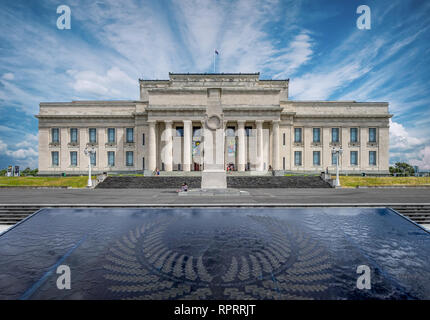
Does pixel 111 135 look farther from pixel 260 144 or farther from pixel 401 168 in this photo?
pixel 401 168

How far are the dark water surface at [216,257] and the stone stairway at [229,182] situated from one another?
68.2 feet

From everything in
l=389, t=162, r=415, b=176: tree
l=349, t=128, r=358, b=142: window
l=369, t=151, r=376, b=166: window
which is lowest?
l=389, t=162, r=415, b=176: tree

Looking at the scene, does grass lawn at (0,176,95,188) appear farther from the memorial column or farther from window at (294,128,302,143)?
window at (294,128,302,143)

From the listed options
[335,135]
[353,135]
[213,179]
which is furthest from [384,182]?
[213,179]

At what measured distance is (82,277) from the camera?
15.2 feet

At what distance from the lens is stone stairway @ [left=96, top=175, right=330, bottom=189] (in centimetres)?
2931

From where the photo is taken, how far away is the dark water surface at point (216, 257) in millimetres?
4188

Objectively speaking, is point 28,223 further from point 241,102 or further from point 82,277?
point 241,102

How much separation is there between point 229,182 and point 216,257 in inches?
1002

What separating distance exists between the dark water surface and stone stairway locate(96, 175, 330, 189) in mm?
20777

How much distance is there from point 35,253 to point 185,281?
4381 millimetres

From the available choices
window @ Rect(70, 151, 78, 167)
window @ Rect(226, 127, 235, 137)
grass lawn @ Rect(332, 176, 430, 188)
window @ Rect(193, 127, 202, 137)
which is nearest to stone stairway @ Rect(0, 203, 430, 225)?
grass lawn @ Rect(332, 176, 430, 188)

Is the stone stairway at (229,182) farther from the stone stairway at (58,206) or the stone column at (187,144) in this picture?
the stone stairway at (58,206)

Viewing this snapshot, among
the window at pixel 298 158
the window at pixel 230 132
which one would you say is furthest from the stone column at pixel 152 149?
the window at pixel 298 158
